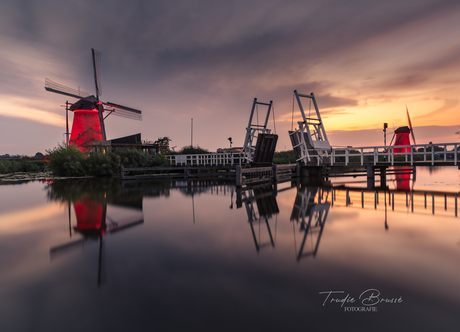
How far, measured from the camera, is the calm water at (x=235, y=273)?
279 cm

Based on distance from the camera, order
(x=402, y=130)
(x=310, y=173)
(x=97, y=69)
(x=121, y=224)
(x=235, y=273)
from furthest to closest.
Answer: (x=402, y=130) → (x=97, y=69) → (x=310, y=173) → (x=121, y=224) → (x=235, y=273)

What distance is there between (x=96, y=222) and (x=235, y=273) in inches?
202

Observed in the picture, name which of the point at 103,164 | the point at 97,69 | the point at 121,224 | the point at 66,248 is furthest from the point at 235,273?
the point at 97,69

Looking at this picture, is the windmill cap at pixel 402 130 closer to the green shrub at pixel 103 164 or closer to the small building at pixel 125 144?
the small building at pixel 125 144

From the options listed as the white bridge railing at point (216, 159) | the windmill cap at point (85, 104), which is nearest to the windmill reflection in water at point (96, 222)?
the white bridge railing at point (216, 159)

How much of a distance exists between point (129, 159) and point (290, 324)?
24754 mm

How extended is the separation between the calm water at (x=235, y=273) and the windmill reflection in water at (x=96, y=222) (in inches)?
2.0

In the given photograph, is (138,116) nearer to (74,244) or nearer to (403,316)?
(74,244)

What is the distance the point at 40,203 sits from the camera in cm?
1101

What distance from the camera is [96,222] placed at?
745 cm

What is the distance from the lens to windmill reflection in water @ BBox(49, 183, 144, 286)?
528cm

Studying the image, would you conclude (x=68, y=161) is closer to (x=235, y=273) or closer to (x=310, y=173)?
(x=310, y=173)

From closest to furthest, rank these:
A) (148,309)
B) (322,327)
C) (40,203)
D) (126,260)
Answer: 1. (322,327)
2. (148,309)
3. (126,260)
4. (40,203)

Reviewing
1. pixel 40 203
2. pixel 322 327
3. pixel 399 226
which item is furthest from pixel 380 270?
pixel 40 203
